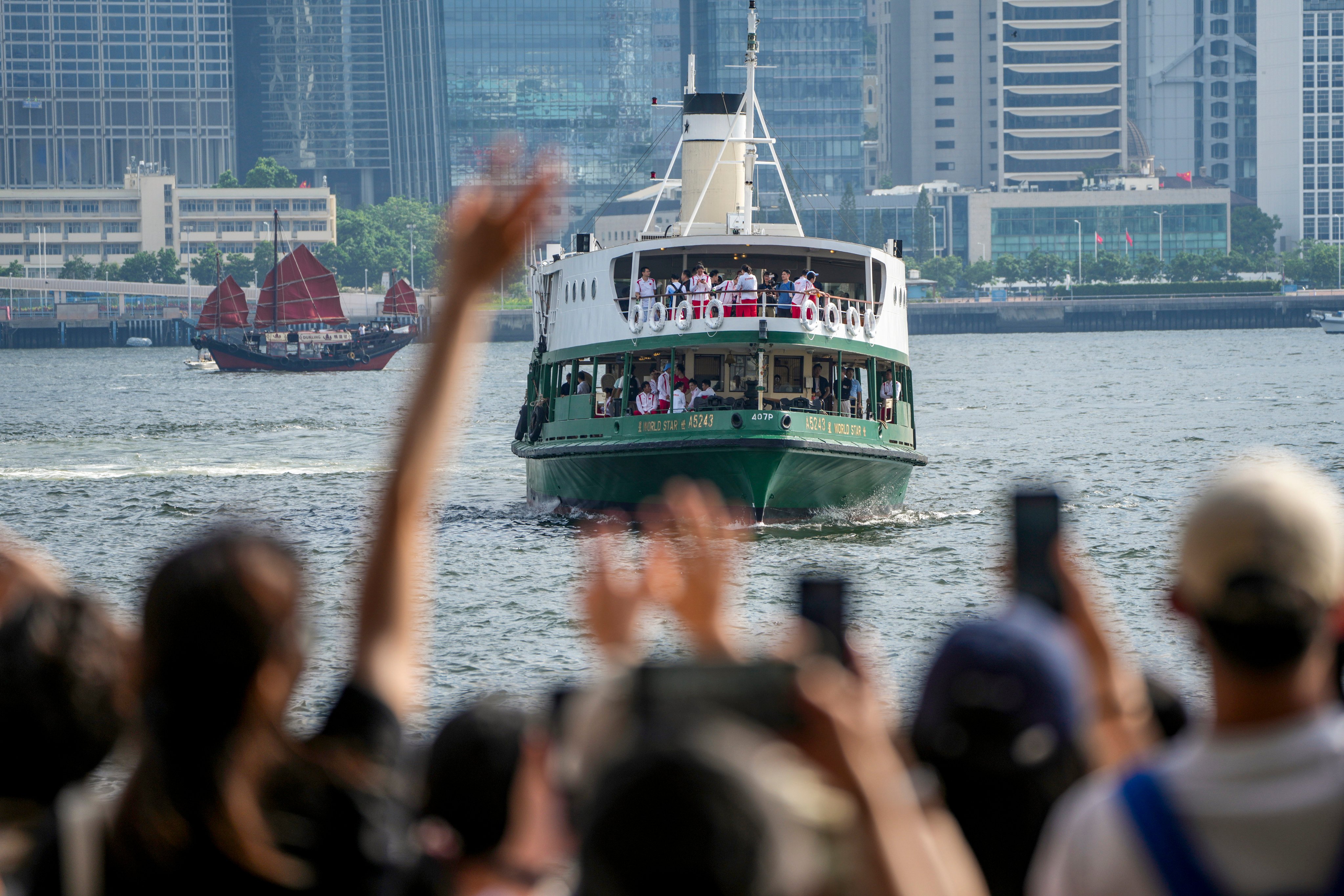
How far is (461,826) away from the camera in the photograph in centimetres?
315

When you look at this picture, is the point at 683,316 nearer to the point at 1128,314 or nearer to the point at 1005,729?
the point at 1005,729

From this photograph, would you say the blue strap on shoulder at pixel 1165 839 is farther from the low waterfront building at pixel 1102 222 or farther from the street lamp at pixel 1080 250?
the low waterfront building at pixel 1102 222

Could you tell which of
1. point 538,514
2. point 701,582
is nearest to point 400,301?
point 538,514

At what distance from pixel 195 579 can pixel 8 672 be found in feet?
2.08

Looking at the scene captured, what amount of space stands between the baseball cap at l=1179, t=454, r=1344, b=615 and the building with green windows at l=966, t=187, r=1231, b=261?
→ 17937 centimetres

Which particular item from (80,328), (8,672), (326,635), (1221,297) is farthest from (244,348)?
(8,672)

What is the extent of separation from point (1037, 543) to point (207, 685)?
172 centimetres

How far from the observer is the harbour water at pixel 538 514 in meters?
19.4

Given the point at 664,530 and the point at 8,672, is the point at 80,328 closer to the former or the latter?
the point at 664,530

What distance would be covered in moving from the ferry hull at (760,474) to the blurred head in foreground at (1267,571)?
884 inches

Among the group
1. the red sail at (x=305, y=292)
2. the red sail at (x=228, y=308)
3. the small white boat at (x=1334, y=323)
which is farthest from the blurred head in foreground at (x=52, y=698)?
the small white boat at (x=1334, y=323)

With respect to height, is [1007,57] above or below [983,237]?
above

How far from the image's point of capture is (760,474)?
25.6 metres

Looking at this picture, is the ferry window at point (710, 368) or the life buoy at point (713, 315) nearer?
the life buoy at point (713, 315)
